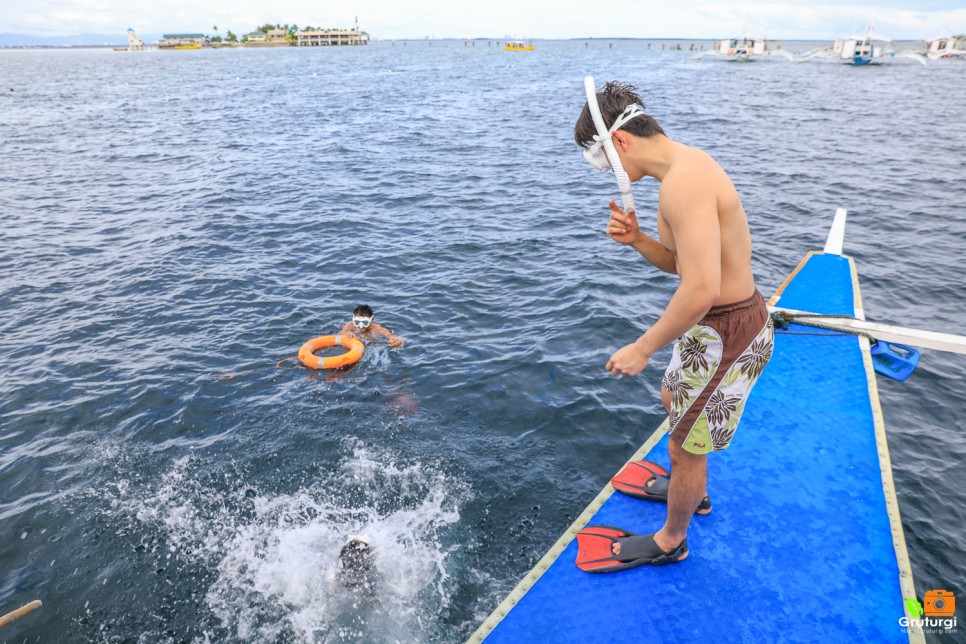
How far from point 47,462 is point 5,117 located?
4707 cm

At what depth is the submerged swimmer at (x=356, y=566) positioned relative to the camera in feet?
17.4

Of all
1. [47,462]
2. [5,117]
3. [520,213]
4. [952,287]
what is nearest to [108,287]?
[47,462]

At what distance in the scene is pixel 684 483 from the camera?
3.79 m

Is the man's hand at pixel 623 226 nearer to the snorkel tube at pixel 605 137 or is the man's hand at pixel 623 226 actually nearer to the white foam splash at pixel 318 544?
the snorkel tube at pixel 605 137

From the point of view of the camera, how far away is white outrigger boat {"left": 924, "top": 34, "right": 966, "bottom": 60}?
325 feet

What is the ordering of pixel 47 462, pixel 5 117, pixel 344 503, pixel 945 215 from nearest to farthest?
pixel 344 503 < pixel 47 462 < pixel 945 215 < pixel 5 117

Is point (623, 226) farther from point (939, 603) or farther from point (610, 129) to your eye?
point (939, 603)

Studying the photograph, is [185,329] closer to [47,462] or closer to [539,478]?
[47,462]

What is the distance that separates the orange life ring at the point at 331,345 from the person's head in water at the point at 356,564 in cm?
399

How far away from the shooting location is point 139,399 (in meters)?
8.61

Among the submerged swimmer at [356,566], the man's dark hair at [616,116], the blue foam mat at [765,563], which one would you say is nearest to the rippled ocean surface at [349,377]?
the submerged swimmer at [356,566]

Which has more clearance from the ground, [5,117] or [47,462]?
[5,117]

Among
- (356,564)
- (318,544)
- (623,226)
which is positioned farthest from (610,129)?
(318,544)

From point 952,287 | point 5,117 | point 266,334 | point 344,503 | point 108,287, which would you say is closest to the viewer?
point 344,503
